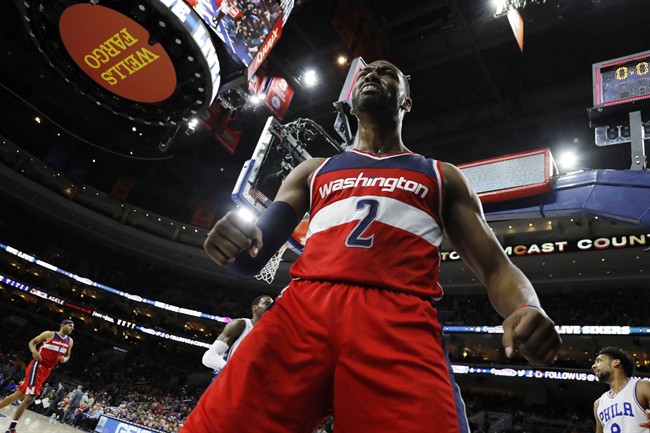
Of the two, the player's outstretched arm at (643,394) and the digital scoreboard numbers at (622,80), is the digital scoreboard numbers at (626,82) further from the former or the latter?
the player's outstretched arm at (643,394)

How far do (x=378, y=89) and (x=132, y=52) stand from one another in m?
5.31

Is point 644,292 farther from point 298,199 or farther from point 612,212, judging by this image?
point 298,199

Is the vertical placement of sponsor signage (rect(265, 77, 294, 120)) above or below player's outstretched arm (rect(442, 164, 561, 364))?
above

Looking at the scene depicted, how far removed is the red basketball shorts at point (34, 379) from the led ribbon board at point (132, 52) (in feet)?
16.2

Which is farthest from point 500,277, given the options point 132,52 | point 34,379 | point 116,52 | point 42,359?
point 42,359

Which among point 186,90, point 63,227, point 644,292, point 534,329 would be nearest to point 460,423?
point 534,329

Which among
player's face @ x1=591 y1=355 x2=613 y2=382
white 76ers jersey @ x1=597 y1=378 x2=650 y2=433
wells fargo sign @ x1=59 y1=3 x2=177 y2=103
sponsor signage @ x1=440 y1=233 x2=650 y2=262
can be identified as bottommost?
white 76ers jersey @ x1=597 y1=378 x2=650 y2=433

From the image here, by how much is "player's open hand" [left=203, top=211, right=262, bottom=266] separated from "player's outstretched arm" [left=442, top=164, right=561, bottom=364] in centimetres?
84

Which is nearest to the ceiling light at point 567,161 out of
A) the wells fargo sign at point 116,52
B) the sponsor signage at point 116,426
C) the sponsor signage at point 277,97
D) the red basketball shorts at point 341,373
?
the sponsor signage at point 277,97

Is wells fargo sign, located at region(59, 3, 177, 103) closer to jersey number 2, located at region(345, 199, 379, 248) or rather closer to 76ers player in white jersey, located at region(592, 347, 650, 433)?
jersey number 2, located at region(345, 199, 379, 248)

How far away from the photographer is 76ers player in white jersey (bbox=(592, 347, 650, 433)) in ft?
14.0

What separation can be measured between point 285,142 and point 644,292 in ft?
58.1

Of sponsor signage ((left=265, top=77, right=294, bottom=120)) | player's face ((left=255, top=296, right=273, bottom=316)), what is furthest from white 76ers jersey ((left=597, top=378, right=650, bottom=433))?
sponsor signage ((left=265, top=77, right=294, bottom=120))

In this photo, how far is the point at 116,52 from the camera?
20.4ft
